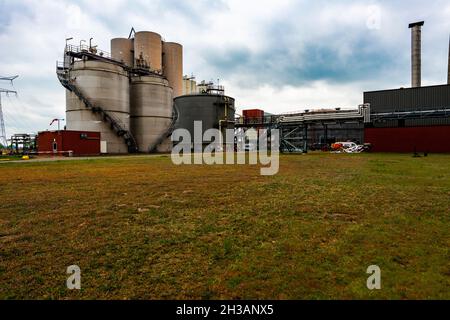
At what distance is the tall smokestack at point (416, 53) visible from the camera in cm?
4212

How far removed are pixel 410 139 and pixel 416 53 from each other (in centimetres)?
1666

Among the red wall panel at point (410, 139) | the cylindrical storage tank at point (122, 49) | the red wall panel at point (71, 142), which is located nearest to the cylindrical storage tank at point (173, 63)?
the cylindrical storage tank at point (122, 49)

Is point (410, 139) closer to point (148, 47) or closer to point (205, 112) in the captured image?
point (205, 112)

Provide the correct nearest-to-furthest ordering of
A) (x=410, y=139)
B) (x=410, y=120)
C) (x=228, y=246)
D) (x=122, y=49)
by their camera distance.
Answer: (x=228, y=246) → (x=410, y=139) → (x=410, y=120) → (x=122, y=49)

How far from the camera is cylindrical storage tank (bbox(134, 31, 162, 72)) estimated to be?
49656 millimetres

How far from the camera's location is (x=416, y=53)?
140ft

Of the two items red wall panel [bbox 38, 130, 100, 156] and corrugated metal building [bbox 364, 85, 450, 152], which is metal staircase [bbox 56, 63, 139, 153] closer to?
red wall panel [bbox 38, 130, 100, 156]

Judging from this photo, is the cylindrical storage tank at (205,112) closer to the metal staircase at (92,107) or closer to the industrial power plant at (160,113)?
the industrial power plant at (160,113)

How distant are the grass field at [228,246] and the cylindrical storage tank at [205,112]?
36.9 meters

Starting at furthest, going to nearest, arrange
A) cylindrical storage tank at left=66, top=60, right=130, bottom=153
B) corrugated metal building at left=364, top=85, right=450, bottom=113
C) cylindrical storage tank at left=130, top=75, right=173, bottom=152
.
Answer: cylindrical storage tank at left=130, top=75, right=173, bottom=152 → cylindrical storage tank at left=66, top=60, right=130, bottom=153 → corrugated metal building at left=364, top=85, right=450, bottom=113

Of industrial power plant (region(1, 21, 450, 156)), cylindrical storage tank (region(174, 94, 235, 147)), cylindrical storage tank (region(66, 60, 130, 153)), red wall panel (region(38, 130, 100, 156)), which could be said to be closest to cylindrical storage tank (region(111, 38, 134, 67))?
industrial power plant (region(1, 21, 450, 156))

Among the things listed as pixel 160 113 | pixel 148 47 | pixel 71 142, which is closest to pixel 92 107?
pixel 71 142

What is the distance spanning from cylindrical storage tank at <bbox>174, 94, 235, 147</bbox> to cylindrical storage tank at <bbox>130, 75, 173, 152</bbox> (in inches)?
154
